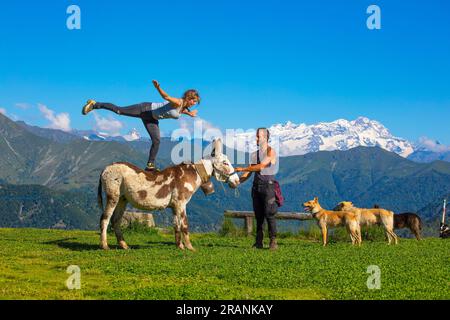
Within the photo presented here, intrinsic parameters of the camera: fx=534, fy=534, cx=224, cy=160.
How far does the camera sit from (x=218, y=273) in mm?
13227

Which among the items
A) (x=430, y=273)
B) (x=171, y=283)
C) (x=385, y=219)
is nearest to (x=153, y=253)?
(x=171, y=283)

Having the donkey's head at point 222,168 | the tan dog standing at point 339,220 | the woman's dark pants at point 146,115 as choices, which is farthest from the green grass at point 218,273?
the woman's dark pants at point 146,115

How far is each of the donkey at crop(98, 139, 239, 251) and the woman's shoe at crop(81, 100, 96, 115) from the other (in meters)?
2.29

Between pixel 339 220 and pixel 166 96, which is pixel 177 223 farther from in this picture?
pixel 339 220

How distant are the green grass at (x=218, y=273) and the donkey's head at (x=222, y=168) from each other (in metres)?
2.55

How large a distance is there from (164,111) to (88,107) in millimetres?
2540

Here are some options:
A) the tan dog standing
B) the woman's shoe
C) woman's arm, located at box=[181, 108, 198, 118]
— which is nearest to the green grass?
the tan dog standing

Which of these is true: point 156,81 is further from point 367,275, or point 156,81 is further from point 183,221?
point 367,275

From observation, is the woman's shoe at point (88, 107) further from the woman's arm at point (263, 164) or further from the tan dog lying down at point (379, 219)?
the tan dog lying down at point (379, 219)

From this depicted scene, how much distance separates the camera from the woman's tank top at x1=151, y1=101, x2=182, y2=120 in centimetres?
1800

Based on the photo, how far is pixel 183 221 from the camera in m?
19.0

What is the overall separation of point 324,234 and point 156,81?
10.5 m
